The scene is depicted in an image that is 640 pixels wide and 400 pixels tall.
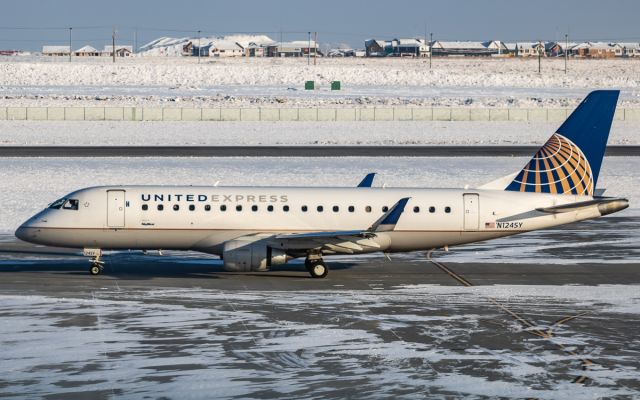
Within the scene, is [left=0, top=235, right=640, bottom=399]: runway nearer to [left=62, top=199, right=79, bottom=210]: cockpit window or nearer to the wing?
the wing

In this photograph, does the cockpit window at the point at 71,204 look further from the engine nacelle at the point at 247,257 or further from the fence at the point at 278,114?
the fence at the point at 278,114

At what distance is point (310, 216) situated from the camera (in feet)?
131

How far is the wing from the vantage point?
126 feet

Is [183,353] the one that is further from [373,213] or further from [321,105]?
[321,105]

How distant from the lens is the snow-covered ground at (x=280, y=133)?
298 feet

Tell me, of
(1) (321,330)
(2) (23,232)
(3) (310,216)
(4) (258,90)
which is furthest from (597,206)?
(4) (258,90)

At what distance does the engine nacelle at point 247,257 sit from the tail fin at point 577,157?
33.1 feet

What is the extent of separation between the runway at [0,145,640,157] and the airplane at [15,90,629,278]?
3790 centimetres

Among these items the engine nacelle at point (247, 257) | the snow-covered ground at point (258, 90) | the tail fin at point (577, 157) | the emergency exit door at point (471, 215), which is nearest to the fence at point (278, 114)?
the snow-covered ground at point (258, 90)

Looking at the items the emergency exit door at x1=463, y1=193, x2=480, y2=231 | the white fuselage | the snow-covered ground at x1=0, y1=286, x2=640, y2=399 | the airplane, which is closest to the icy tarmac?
the snow-covered ground at x1=0, y1=286, x2=640, y2=399

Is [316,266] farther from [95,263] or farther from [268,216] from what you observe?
[95,263]

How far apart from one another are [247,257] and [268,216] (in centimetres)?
215

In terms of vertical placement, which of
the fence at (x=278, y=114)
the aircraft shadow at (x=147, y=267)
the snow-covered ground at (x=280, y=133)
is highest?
the fence at (x=278, y=114)

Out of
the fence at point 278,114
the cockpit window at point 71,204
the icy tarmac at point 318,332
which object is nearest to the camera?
the icy tarmac at point 318,332
